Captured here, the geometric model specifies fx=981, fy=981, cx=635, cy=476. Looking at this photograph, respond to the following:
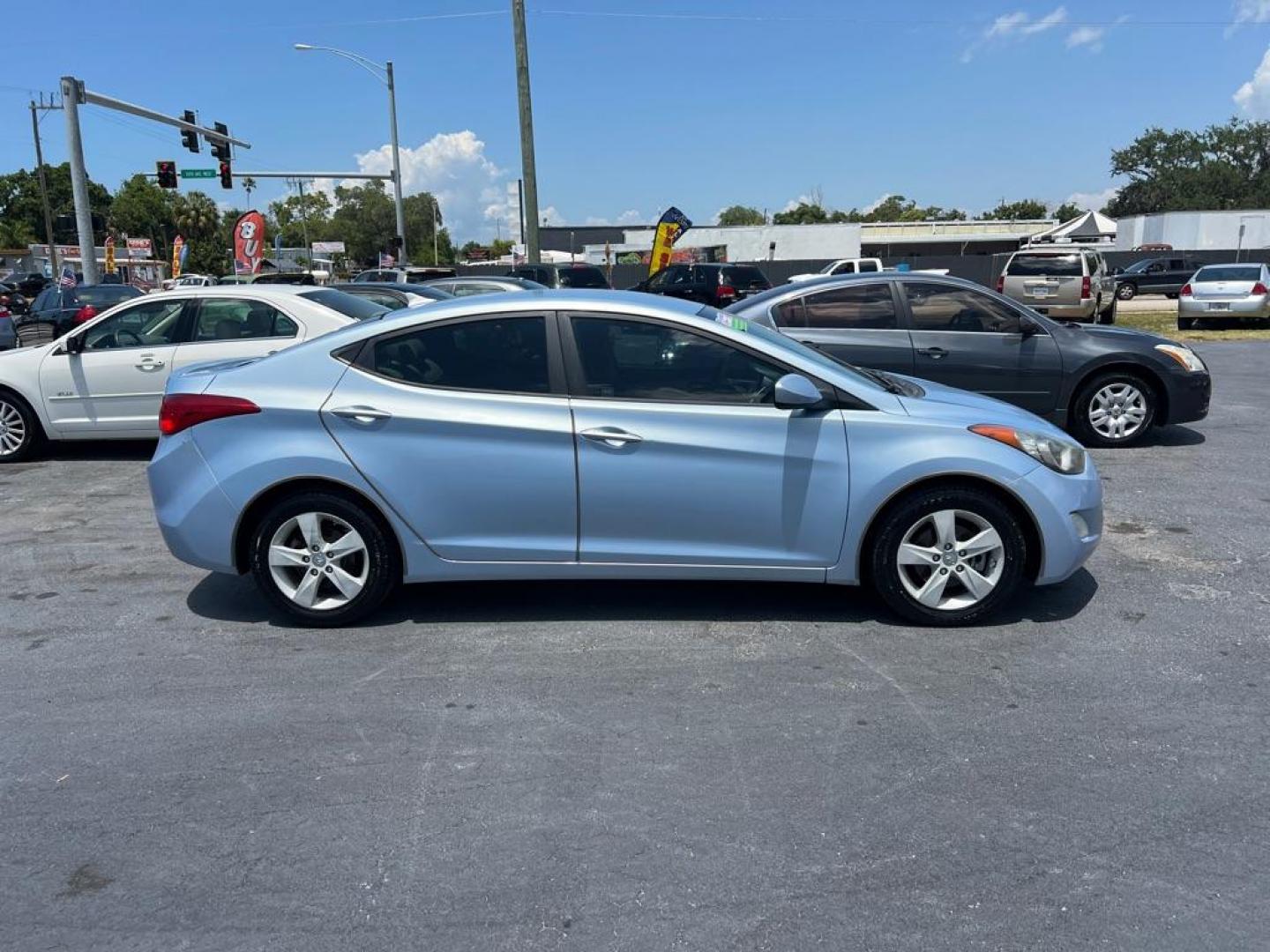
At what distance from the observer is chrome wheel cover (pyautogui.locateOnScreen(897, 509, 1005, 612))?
4.64 m

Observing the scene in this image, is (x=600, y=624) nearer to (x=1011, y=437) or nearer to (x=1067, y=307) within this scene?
(x=1011, y=437)

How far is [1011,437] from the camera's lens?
15.4ft

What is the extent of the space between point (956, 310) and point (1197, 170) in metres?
94.3

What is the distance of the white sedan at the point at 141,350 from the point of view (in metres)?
8.77

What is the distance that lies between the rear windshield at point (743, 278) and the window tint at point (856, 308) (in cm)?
1651

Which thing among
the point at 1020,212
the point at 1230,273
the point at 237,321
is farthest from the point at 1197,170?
the point at 237,321

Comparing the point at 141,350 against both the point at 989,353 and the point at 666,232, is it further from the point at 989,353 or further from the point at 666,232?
the point at 666,232

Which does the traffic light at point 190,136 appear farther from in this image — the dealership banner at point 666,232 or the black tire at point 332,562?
the black tire at point 332,562

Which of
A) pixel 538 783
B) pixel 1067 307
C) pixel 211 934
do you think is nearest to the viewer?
pixel 211 934

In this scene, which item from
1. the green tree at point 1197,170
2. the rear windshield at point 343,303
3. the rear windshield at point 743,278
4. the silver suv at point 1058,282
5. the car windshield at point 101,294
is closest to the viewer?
the rear windshield at point 343,303

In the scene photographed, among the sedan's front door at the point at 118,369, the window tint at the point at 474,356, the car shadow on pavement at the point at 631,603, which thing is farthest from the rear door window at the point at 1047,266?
the window tint at the point at 474,356

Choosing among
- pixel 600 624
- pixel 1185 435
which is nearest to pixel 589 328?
pixel 600 624

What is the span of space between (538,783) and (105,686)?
7.19ft

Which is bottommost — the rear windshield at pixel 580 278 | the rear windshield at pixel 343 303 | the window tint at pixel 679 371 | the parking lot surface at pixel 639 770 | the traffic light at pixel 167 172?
the parking lot surface at pixel 639 770
